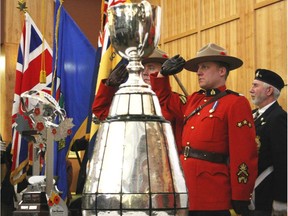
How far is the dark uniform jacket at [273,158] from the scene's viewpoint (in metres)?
3.28

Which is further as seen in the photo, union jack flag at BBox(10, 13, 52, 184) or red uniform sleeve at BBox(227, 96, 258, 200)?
union jack flag at BBox(10, 13, 52, 184)

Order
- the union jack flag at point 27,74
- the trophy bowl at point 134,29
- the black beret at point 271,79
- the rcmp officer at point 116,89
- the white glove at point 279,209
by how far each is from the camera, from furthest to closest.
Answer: the union jack flag at point 27,74
the black beret at point 271,79
the white glove at point 279,209
the rcmp officer at point 116,89
the trophy bowl at point 134,29

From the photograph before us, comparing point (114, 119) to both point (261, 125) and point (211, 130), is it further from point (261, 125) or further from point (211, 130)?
point (261, 125)

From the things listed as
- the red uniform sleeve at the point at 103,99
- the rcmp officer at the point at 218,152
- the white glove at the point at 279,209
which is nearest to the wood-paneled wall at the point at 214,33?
the white glove at the point at 279,209

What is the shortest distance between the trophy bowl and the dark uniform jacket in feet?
7.47

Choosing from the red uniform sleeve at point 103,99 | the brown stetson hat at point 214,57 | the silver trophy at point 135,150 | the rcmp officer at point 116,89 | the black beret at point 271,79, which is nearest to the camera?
the silver trophy at point 135,150

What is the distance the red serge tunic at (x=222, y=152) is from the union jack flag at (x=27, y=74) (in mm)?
2091

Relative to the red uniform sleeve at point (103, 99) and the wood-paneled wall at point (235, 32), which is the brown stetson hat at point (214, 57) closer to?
the red uniform sleeve at point (103, 99)

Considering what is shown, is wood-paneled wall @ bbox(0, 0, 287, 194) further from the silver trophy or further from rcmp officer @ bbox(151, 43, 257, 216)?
the silver trophy

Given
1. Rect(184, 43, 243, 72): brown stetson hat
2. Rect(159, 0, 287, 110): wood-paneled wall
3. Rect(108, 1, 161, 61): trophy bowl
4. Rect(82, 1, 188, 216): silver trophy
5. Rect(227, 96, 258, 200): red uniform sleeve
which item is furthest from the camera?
Rect(159, 0, 287, 110): wood-paneled wall

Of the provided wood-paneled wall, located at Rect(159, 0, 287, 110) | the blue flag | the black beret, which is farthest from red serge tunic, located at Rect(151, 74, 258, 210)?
the blue flag

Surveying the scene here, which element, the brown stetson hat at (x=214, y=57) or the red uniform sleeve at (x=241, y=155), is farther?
the brown stetson hat at (x=214, y=57)

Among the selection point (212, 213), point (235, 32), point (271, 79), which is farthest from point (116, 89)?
point (235, 32)

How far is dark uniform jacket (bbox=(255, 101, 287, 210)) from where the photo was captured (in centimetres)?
328
